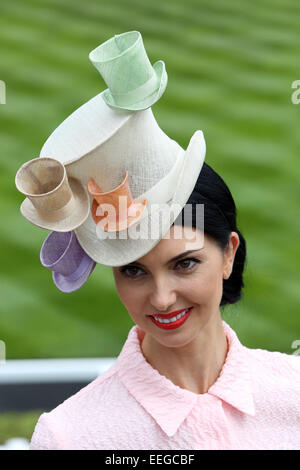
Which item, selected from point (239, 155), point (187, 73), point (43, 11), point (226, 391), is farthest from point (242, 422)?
point (43, 11)

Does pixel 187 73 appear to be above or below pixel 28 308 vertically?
above

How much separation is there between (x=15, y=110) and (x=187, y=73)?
3.87ft

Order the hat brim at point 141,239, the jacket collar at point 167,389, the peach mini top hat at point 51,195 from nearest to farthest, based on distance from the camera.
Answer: the peach mini top hat at point 51,195 → the hat brim at point 141,239 → the jacket collar at point 167,389

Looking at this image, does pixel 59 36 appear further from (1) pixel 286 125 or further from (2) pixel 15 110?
(1) pixel 286 125

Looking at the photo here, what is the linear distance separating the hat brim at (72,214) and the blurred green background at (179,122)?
1195 millimetres

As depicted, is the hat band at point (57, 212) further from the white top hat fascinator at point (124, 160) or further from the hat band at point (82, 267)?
the hat band at point (82, 267)

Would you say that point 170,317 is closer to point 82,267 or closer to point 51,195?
point 82,267

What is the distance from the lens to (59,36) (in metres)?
5.48

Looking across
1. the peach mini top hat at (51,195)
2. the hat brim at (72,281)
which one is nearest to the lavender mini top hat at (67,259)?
the hat brim at (72,281)

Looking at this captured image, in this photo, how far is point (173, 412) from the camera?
1571 mm

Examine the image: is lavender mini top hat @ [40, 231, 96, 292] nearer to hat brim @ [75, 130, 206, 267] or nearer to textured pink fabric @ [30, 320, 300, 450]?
hat brim @ [75, 130, 206, 267]

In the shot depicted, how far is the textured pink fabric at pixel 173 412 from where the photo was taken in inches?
60.8

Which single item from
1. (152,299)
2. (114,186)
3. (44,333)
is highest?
(114,186)

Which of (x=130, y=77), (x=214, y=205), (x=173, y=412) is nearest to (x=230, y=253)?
(x=214, y=205)
